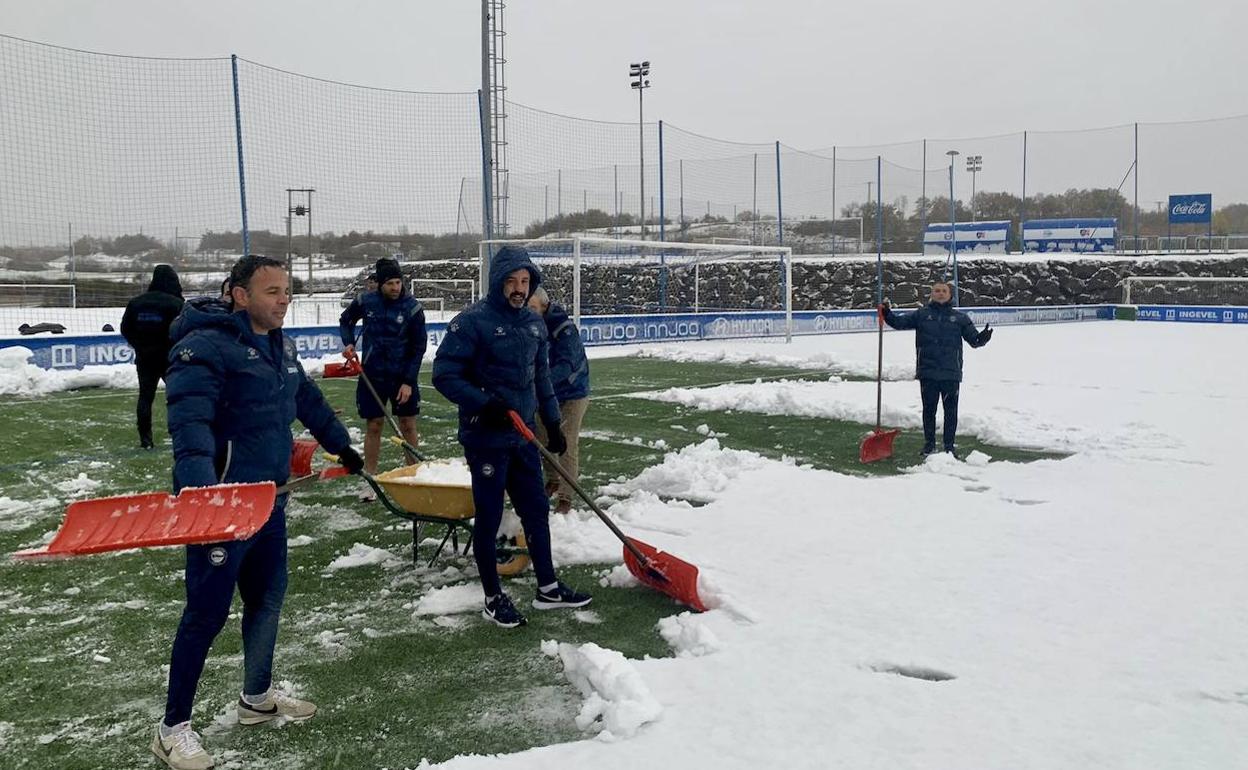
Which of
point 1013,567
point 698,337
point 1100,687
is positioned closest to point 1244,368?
point 698,337

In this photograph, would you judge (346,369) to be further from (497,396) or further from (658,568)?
(658,568)

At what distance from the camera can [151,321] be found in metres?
8.77

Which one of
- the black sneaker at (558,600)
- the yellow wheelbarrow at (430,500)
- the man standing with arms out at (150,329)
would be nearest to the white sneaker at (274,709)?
the yellow wheelbarrow at (430,500)

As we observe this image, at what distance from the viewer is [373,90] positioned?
16547mm

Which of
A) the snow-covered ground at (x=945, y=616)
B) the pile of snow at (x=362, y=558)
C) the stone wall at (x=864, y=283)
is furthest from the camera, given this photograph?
the stone wall at (x=864, y=283)

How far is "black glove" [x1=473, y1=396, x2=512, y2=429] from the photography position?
438 centimetres

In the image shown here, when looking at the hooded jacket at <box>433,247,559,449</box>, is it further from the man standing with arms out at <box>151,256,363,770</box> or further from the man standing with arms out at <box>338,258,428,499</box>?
the man standing with arms out at <box>338,258,428,499</box>

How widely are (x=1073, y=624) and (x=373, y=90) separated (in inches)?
579

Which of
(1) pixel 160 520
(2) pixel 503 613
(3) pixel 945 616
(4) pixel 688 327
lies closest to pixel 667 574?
(2) pixel 503 613

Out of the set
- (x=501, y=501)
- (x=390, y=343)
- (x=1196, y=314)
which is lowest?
(x=1196, y=314)

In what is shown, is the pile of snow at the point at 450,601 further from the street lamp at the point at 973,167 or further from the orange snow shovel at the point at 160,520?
the street lamp at the point at 973,167

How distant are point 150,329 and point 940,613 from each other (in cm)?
708

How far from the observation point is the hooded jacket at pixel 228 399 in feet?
10.1

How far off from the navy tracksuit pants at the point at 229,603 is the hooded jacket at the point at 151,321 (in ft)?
19.6
